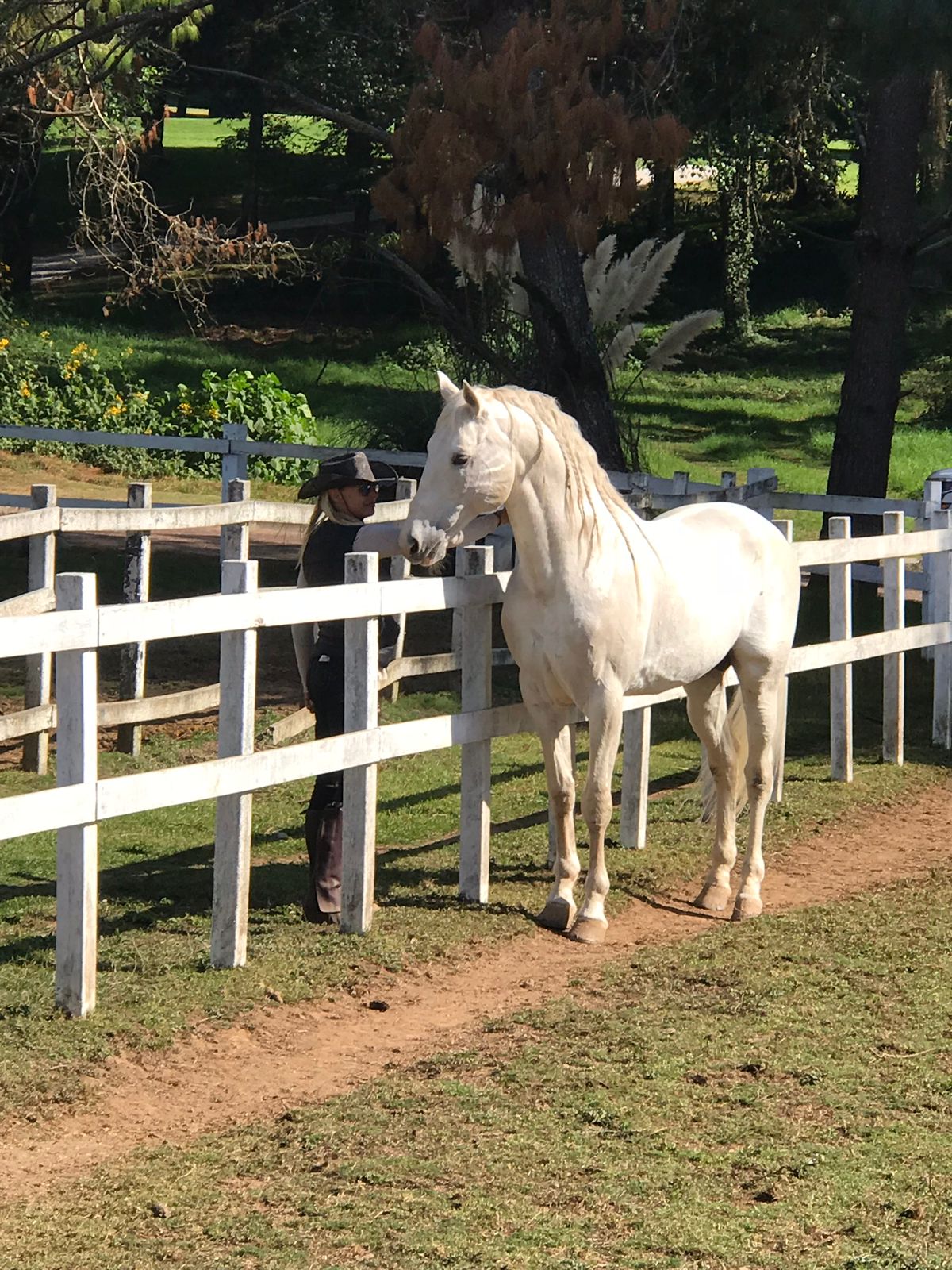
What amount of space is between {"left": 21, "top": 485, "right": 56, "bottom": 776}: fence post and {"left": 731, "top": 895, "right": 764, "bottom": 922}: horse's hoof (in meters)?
3.50

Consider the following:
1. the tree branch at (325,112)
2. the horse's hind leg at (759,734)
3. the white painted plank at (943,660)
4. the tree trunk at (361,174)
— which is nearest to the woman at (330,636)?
the horse's hind leg at (759,734)

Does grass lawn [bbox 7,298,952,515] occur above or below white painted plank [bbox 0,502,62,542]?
above

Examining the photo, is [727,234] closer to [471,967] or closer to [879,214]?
[879,214]

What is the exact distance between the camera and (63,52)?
13.2 metres

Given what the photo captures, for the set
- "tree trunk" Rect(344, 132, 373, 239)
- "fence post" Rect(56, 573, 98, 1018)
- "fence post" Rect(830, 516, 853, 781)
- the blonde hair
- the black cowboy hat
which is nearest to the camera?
"fence post" Rect(56, 573, 98, 1018)

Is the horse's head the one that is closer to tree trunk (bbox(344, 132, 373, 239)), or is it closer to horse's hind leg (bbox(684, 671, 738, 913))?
horse's hind leg (bbox(684, 671, 738, 913))

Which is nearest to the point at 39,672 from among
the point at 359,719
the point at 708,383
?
the point at 359,719

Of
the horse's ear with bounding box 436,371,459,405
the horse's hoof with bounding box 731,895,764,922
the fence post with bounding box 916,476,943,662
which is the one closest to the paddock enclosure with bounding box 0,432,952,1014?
the fence post with bounding box 916,476,943,662

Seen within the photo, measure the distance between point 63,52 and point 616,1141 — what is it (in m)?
11.4

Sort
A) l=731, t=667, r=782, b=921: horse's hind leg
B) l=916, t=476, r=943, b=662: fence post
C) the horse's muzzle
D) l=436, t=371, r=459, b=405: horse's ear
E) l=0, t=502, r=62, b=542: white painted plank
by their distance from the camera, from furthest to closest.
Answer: l=916, t=476, r=943, b=662: fence post < l=0, t=502, r=62, b=542: white painted plank < l=731, t=667, r=782, b=921: horse's hind leg < l=436, t=371, r=459, b=405: horse's ear < the horse's muzzle

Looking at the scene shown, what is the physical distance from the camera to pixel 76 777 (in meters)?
4.74

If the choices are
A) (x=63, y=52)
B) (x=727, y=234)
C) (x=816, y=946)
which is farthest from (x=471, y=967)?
(x=727, y=234)

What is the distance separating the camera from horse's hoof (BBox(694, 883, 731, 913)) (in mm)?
6500

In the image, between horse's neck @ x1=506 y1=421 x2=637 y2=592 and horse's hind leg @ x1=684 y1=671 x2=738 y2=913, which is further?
horse's hind leg @ x1=684 y1=671 x2=738 y2=913
